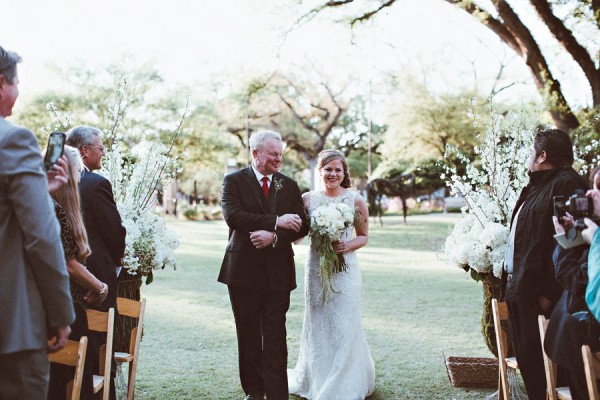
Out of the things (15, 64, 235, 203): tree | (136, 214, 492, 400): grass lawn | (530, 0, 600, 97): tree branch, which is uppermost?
(15, 64, 235, 203): tree

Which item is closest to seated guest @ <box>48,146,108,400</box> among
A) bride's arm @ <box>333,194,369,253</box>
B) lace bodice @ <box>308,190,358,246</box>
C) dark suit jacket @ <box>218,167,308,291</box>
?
dark suit jacket @ <box>218,167,308,291</box>

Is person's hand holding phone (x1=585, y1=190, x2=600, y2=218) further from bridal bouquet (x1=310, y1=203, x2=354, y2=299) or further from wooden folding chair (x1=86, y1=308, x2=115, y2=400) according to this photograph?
wooden folding chair (x1=86, y1=308, x2=115, y2=400)

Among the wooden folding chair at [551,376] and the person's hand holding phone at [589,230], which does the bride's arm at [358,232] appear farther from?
the person's hand holding phone at [589,230]

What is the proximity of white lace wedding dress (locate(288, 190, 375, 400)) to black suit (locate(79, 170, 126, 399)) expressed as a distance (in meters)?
1.83

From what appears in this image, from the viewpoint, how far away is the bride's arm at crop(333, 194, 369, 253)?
575 cm

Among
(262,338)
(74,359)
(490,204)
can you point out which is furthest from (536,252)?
(74,359)

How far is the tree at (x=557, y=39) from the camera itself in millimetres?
12094

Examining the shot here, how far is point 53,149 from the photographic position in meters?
3.03

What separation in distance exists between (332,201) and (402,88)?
3115 centimetres

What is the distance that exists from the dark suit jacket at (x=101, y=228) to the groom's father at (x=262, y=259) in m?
0.97

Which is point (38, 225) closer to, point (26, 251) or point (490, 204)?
point (26, 251)

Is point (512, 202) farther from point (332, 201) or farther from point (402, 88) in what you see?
point (402, 88)

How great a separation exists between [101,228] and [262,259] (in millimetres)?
1305

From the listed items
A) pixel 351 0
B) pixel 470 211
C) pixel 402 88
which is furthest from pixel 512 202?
pixel 402 88
